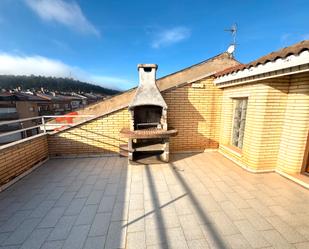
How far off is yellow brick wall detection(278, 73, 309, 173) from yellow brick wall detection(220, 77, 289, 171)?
0.11 meters

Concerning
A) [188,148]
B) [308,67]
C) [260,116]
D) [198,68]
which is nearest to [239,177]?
[260,116]

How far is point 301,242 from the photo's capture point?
2021 millimetres

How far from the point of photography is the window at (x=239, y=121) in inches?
177

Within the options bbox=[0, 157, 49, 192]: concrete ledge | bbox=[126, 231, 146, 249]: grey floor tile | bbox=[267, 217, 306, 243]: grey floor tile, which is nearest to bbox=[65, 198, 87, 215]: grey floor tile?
bbox=[126, 231, 146, 249]: grey floor tile

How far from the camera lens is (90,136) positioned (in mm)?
5004

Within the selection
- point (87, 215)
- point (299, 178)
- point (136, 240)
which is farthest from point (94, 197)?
point (299, 178)

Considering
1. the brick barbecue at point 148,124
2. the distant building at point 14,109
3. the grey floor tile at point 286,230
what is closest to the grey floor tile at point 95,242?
the brick barbecue at point 148,124

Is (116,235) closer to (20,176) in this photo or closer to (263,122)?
(20,176)

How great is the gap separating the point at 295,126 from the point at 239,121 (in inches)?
55.1

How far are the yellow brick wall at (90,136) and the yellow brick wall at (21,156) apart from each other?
379 mm

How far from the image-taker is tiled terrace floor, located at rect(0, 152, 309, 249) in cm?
207

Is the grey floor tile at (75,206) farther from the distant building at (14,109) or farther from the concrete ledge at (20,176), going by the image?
the distant building at (14,109)

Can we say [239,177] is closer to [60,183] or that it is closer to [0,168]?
[60,183]

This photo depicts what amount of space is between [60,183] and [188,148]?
155 inches
